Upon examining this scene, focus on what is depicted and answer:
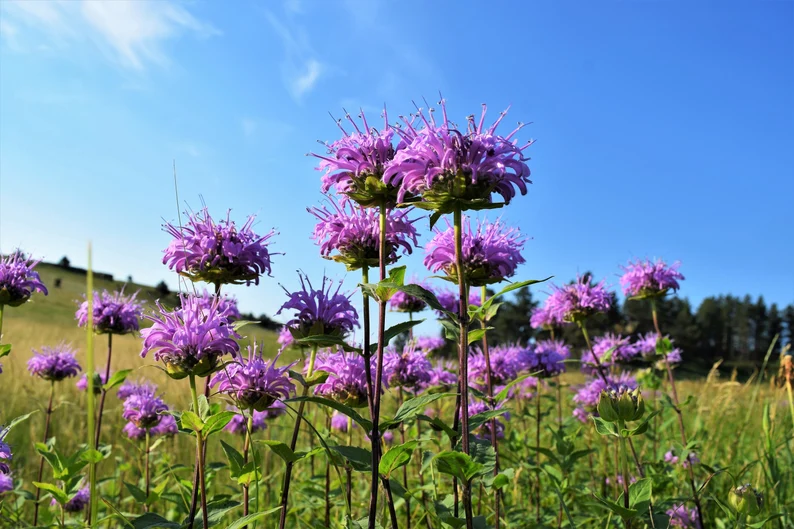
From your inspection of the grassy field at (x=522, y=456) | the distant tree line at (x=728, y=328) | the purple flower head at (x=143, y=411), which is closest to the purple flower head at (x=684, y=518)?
the grassy field at (x=522, y=456)

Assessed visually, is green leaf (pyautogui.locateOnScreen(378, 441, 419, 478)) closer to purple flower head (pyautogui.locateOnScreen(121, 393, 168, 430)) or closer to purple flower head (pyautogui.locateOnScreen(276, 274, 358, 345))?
purple flower head (pyautogui.locateOnScreen(276, 274, 358, 345))

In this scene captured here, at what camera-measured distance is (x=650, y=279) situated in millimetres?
4223

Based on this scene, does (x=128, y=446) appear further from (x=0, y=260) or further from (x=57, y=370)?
(x=0, y=260)

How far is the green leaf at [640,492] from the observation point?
2252mm

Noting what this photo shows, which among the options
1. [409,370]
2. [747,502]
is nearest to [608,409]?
[747,502]

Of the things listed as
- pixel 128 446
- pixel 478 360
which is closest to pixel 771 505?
pixel 478 360

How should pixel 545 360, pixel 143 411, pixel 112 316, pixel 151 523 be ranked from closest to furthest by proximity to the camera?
pixel 151 523, pixel 112 316, pixel 143 411, pixel 545 360

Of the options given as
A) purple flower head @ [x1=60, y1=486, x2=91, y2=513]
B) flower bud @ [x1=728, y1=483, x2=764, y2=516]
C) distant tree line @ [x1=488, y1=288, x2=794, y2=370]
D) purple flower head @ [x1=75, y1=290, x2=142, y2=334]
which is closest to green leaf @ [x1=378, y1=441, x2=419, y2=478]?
flower bud @ [x1=728, y1=483, x2=764, y2=516]

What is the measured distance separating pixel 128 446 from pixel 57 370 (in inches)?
81.6

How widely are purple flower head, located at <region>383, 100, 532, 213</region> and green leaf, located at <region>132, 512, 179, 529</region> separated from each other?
1227 millimetres

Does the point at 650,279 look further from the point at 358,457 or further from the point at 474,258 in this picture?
the point at 358,457

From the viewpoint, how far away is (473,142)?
66.9 inches

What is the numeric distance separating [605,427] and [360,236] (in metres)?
1.17

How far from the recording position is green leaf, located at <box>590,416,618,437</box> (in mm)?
2025
